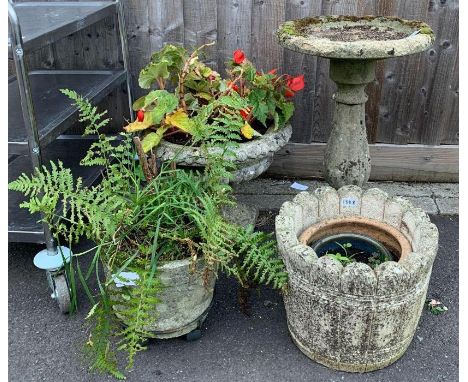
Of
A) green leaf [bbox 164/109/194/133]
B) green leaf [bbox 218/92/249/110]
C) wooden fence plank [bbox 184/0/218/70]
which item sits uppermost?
wooden fence plank [bbox 184/0/218/70]

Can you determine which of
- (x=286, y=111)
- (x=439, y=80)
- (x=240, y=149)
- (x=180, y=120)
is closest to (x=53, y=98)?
(x=180, y=120)

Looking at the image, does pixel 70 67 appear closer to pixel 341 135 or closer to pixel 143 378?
pixel 341 135

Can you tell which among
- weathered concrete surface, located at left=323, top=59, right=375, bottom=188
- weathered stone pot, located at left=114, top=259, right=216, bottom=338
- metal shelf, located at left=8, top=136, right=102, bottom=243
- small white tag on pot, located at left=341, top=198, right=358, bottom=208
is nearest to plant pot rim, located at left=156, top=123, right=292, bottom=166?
weathered concrete surface, located at left=323, top=59, right=375, bottom=188

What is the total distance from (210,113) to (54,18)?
86 cm

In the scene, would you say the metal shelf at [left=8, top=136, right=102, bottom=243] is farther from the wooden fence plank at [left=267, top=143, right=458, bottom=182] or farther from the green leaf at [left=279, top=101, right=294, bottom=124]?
the wooden fence plank at [left=267, top=143, right=458, bottom=182]

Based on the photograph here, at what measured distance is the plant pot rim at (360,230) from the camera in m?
2.27

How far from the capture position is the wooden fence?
2996mm

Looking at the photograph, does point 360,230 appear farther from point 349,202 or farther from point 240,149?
point 240,149

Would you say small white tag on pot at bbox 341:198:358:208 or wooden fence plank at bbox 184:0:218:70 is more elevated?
wooden fence plank at bbox 184:0:218:70

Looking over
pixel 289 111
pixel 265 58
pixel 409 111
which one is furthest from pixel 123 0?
pixel 409 111

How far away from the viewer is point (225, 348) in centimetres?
227

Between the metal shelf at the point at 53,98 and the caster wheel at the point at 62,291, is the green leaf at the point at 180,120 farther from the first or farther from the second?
the caster wheel at the point at 62,291

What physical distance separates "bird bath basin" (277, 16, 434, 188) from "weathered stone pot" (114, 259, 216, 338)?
2.82ft

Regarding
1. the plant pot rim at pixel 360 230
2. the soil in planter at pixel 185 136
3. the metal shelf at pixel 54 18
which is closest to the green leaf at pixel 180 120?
the soil in planter at pixel 185 136
